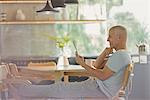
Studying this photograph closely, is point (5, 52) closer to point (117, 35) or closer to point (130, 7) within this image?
point (130, 7)

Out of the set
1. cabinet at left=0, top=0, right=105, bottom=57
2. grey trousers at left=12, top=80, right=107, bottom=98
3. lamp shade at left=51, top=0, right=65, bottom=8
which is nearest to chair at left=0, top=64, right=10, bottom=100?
grey trousers at left=12, top=80, right=107, bottom=98

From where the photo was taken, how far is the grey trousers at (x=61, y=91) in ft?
8.37

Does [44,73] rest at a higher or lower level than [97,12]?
lower

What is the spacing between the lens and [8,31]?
5.27m

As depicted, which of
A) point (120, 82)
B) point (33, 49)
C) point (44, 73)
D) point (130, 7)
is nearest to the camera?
point (120, 82)

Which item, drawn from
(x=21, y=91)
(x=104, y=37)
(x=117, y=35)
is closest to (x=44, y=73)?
(x=21, y=91)

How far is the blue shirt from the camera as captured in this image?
2467 mm

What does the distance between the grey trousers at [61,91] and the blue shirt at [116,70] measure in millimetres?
90

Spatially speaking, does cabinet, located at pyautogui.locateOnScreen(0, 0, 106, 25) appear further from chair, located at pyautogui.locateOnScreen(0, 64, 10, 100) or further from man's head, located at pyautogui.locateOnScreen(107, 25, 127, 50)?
man's head, located at pyautogui.locateOnScreen(107, 25, 127, 50)

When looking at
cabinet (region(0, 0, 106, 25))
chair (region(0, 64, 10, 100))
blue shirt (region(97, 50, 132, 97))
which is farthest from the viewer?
cabinet (region(0, 0, 106, 25))

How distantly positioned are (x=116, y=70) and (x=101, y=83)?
0.17 metres

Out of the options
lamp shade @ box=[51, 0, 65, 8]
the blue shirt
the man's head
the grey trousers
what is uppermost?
lamp shade @ box=[51, 0, 65, 8]

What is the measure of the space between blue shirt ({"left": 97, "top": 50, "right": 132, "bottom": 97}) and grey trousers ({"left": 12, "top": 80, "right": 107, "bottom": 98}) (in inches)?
3.5

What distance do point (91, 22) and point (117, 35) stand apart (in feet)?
8.55
